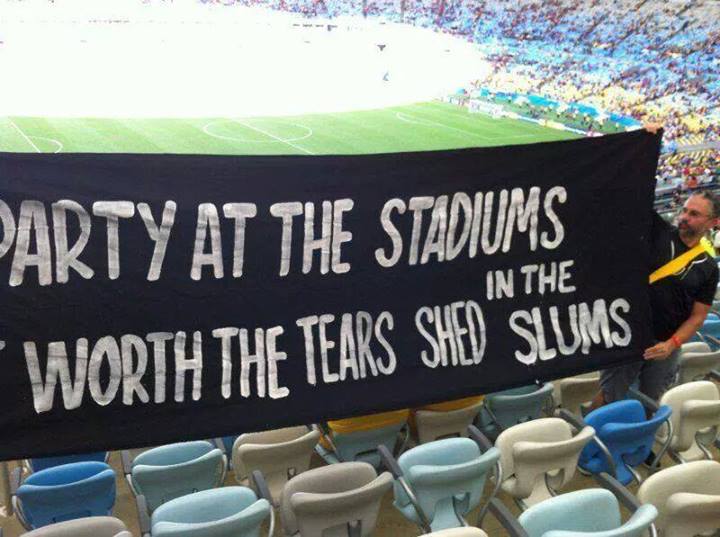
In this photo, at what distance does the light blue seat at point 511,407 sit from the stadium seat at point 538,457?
52 cm

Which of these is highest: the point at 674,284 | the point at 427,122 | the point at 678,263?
the point at 678,263

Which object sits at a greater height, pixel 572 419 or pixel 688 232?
pixel 688 232

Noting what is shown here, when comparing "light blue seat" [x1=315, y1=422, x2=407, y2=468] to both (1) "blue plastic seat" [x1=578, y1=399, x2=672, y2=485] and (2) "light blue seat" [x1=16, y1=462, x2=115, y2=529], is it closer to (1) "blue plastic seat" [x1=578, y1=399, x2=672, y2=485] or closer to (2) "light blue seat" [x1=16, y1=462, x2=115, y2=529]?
(1) "blue plastic seat" [x1=578, y1=399, x2=672, y2=485]

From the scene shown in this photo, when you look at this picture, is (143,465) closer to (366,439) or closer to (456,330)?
(366,439)

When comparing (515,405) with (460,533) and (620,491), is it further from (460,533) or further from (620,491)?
(460,533)

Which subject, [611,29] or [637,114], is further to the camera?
[611,29]

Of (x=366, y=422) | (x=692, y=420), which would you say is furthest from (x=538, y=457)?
(x=692, y=420)

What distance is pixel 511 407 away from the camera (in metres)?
3.76

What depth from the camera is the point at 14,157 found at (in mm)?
2260

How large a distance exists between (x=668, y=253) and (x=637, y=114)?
25.5 meters

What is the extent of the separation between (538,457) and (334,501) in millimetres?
941

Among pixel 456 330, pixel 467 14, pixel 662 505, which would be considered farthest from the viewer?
pixel 467 14

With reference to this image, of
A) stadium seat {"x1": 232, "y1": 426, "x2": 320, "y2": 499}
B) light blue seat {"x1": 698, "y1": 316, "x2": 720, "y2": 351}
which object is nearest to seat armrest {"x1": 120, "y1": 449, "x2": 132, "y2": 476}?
stadium seat {"x1": 232, "y1": 426, "x2": 320, "y2": 499}

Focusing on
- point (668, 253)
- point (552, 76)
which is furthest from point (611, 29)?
point (668, 253)
